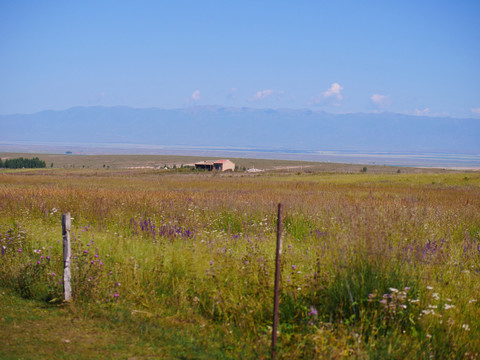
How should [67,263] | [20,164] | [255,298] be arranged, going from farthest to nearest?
[20,164] < [67,263] < [255,298]

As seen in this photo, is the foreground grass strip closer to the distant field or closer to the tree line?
the distant field

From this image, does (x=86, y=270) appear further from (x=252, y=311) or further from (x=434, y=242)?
(x=434, y=242)

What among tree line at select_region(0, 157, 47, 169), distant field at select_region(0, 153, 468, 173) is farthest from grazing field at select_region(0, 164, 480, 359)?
tree line at select_region(0, 157, 47, 169)

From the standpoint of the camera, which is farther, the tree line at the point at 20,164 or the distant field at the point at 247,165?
the distant field at the point at 247,165

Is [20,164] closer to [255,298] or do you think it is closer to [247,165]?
[247,165]

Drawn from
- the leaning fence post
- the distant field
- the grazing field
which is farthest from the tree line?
the leaning fence post

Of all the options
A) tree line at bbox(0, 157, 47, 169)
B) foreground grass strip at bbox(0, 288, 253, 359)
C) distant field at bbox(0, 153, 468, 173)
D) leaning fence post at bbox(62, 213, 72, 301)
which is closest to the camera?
foreground grass strip at bbox(0, 288, 253, 359)

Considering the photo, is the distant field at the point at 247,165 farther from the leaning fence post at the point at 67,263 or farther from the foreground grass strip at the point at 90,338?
the foreground grass strip at the point at 90,338

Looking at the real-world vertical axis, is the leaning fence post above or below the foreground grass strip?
above

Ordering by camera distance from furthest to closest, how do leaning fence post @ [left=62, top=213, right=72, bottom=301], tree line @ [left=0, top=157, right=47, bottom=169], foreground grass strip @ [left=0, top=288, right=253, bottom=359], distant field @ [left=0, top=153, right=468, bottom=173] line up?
distant field @ [left=0, top=153, right=468, bottom=173] < tree line @ [left=0, top=157, right=47, bottom=169] < leaning fence post @ [left=62, top=213, right=72, bottom=301] < foreground grass strip @ [left=0, top=288, right=253, bottom=359]

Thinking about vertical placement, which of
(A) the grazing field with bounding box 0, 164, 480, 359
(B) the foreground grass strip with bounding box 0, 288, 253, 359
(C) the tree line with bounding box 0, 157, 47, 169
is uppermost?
(A) the grazing field with bounding box 0, 164, 480, 359

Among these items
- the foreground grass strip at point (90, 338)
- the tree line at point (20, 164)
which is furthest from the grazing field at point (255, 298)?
the tree line at point (20, 164)

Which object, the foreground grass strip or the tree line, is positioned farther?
the tree line

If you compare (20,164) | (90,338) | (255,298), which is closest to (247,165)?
(20,164)
